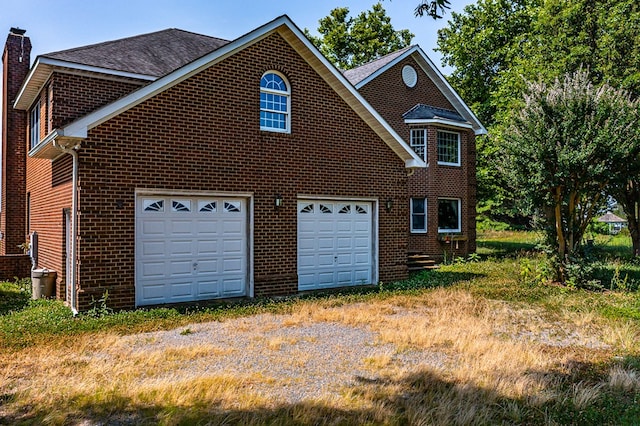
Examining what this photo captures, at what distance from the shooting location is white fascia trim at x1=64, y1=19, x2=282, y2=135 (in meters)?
9.23

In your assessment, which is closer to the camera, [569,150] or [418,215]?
[569,150]

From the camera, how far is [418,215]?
2011cm

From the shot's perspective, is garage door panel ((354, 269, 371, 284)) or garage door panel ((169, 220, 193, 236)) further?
garage door panel ((354, 269, 371, 284))

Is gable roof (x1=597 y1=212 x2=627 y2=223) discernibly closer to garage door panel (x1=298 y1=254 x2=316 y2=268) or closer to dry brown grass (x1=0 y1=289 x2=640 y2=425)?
garage door panel (x1=298 y1=254 x2=316 y2=268)

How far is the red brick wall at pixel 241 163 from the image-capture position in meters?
9.57

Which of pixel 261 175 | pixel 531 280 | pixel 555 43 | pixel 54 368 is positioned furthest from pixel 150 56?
pixel 555 43

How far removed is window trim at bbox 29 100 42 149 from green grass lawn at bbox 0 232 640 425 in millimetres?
4303

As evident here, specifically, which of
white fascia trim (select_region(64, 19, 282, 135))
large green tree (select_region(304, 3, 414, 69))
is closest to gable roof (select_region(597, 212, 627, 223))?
large green tree (select_region(304, 3, 414, 69))

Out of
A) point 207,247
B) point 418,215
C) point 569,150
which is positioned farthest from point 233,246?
point 418,215

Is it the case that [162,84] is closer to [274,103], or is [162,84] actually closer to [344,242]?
[274,103]

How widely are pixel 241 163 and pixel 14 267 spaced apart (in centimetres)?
893

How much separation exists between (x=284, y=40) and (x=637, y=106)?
10.6 meters

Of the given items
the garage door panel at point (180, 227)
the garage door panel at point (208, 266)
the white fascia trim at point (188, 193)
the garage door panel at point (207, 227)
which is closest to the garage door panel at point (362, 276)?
the white fascia trim at point (188, 193)

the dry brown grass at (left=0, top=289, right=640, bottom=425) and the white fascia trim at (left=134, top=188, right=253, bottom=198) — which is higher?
the white fascia trim at (left=134, top=188, right=253, bottom=198)
